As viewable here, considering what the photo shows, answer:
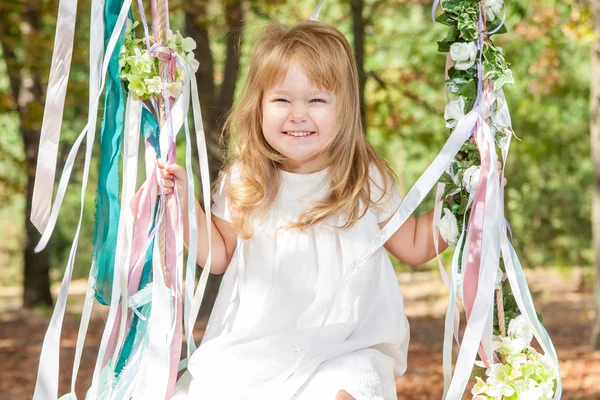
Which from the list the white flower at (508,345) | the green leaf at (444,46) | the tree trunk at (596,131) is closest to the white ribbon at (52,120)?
the green leaf at (444,46)

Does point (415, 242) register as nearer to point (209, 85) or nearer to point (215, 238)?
point (215, 238)

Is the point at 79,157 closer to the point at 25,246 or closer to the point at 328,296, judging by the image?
the point at 25,246

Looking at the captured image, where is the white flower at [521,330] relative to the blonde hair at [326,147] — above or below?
below

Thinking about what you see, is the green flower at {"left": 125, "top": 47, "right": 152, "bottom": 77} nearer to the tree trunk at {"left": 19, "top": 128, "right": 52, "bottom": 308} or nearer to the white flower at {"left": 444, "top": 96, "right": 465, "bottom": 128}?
the white flower at {"left": 444, "top": 96, "right": 465, "bottom": 128}

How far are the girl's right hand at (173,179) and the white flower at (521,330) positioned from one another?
1.04 metres

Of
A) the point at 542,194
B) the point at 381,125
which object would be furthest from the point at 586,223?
the point at 381,125

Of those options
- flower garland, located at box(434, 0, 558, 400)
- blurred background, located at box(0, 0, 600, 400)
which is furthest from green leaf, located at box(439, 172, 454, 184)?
blurred background, located at box(0, 0, 600, 400)

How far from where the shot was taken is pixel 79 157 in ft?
31.6

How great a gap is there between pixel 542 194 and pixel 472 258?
33.3 ft

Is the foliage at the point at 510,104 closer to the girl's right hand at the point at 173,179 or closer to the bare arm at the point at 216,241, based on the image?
the bare arm at the point at 216,241

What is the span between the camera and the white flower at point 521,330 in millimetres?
2227

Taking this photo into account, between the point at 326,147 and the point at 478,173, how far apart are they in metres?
0.53

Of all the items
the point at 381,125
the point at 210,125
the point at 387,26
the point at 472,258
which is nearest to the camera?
the point at 472,258

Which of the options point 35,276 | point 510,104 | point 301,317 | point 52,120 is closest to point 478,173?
point 301,317
